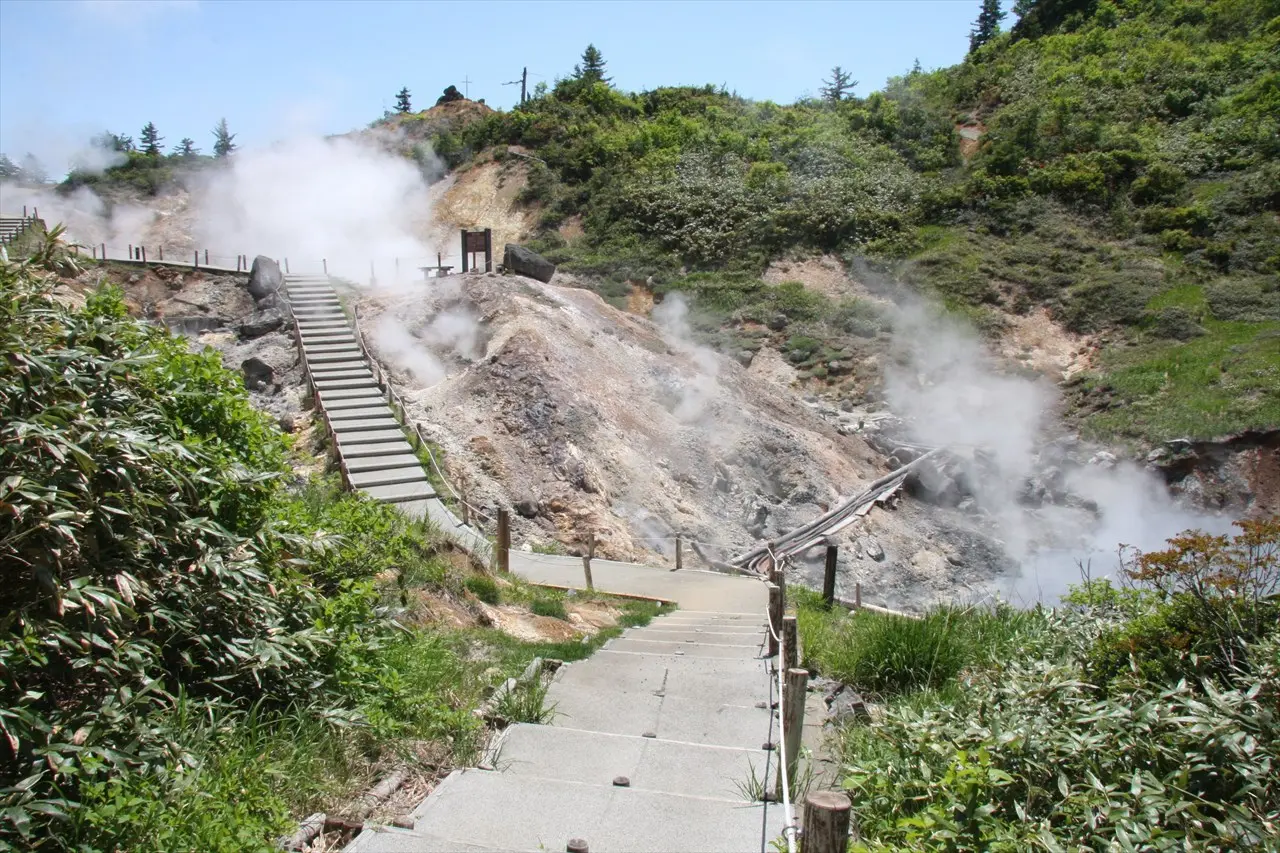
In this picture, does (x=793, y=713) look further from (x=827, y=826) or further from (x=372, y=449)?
(x=372, y=449)

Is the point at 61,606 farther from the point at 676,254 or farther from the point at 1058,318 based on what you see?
the point at 676,254

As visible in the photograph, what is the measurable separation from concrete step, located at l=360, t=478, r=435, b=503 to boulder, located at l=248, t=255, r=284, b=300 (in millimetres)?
10068

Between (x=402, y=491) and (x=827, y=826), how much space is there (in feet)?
44.3

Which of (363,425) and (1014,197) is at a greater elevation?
(1014,197)

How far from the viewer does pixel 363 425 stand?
1800 centimetres

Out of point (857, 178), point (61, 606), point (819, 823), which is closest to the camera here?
point (819, 823)

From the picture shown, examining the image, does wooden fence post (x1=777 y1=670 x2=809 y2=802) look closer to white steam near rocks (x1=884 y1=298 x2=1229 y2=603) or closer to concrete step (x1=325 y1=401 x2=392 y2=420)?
white steam near rocks (x1=884 y1=298 x2=1229 y2=603)

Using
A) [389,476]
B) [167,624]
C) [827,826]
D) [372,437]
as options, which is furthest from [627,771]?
[372,437]

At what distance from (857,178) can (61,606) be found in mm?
39054

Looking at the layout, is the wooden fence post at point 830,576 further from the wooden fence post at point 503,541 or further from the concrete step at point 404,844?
the concrete step at point 404,844

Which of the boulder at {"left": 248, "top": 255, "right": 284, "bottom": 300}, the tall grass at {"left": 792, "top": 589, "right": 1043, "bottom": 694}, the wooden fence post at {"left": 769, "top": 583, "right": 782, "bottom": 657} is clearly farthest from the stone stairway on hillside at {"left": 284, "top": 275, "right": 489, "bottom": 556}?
the tall grass at {"left": 792, "top": 589, "right": 1043, "bottom": 694}

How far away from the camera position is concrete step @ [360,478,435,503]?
15.9 meters

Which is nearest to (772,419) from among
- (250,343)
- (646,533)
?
(646,533)

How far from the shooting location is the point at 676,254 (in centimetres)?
3697
